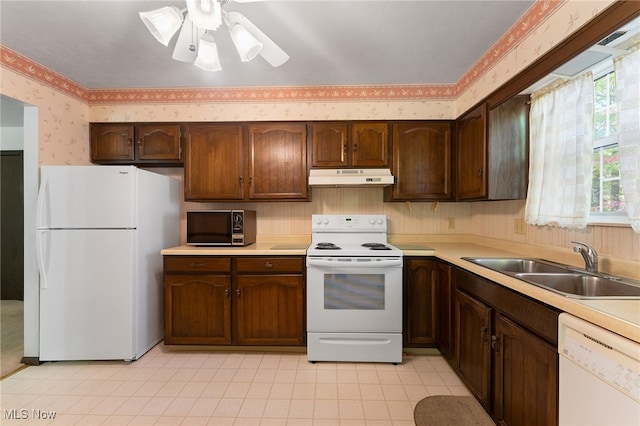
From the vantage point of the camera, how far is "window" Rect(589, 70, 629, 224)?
1.46 m

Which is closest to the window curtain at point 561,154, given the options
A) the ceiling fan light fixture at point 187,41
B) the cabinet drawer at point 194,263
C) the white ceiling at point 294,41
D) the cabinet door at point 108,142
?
the white ceiling at point 294,41

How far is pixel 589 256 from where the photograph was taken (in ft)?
4.70

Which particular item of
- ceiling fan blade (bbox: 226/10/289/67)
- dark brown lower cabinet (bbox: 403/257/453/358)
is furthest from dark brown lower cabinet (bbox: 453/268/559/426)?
ceiling fan blade (bbox: 226/10/289/67)

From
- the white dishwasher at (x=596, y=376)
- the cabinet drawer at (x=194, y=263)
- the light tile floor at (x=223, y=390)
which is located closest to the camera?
the white dishwasher at (x=596, y=376)

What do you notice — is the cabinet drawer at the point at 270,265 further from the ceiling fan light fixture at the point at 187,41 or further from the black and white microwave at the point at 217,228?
the ceiling fan light fixture at the point at 187,41

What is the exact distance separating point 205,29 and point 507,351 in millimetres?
2196

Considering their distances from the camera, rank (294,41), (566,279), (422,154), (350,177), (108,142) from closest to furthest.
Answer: (566,279), (294,41), (350,177), (422,154), (108,142)

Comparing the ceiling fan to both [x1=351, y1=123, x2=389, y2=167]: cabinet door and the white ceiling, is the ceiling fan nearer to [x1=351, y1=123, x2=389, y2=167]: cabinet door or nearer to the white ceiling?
the white ceiling

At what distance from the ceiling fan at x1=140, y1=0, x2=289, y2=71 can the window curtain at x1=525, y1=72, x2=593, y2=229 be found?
66.0 inches

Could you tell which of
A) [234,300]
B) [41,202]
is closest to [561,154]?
[234,300]

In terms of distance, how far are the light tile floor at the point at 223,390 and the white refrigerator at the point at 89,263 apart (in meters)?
0.22

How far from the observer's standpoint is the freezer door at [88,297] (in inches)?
84.6

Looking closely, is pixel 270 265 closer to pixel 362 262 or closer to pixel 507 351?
pixel 362 262

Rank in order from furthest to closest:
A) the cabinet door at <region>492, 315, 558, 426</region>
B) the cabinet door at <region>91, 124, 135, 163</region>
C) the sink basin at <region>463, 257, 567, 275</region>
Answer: the cabinet door at <region>91, 124, 135, 163</region> < the sink basin at <region>463, 257, 567, 275</region> < the cabinet door at <region>492, 315, 558, 426</region>
